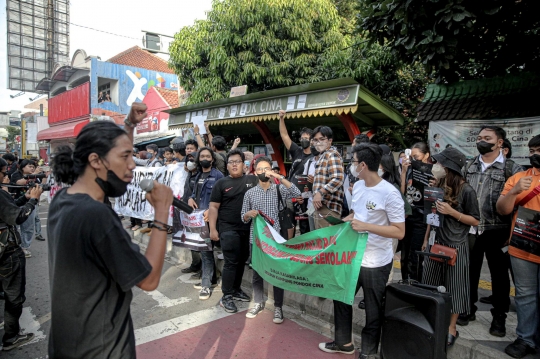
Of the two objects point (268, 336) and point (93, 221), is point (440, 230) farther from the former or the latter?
point (93, 221)

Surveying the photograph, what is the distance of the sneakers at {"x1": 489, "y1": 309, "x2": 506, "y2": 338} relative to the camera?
11.6 ft

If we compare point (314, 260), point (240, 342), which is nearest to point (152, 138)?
point (240, 342)

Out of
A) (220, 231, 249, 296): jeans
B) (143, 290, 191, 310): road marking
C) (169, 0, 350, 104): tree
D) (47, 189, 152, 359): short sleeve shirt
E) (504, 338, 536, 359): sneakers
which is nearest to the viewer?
(47, 189, 152, 359): short sleeve shirt

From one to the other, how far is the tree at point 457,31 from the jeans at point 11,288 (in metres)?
5.78

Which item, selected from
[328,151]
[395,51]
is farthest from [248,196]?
[395,51]

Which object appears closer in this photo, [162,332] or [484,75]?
[162,332]

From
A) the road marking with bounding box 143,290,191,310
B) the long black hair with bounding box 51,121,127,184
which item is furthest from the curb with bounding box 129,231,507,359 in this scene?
the long black hair with bounding box 51,121,127,184

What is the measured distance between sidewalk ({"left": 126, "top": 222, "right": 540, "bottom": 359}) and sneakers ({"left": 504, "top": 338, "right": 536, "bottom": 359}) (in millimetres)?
48

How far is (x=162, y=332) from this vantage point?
13.2 feet

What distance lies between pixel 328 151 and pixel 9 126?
249ft

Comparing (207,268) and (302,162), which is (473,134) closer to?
(302,162)

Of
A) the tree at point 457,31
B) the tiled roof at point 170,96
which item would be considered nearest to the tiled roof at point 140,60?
the tiled roof at point 170,96

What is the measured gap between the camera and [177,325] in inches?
166

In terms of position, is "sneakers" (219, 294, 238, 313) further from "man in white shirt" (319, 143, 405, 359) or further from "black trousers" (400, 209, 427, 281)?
"black trousers" (400, 209, 427, 281)
